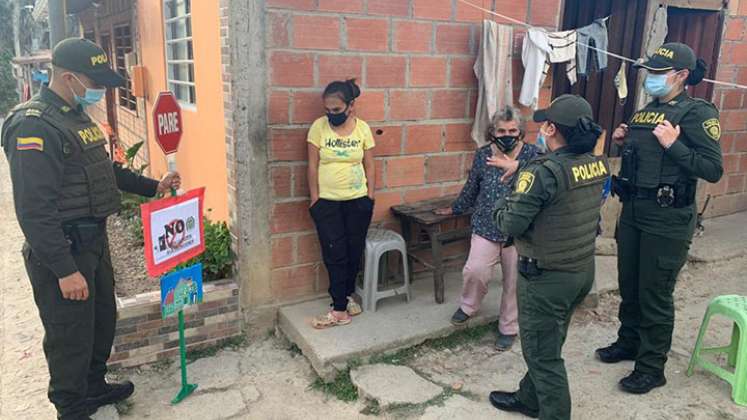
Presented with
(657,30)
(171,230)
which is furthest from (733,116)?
(171,230)

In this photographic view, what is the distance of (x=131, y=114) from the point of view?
27.0 ft

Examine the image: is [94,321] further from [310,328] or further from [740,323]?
[740,323]

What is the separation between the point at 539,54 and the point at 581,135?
7.29 feet

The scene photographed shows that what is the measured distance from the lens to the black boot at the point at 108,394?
3.27m

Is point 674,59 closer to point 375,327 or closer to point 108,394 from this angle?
point 375,327

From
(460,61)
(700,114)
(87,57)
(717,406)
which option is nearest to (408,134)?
(460,61)

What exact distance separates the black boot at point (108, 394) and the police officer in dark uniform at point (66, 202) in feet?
0.37

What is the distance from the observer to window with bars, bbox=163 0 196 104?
17.2 feet

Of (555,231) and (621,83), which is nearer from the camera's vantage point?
(555,231)

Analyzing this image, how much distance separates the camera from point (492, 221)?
367 centimetres

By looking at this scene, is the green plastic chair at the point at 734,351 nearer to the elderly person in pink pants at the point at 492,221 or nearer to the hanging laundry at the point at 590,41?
the elderly person in pink pants at the point at 492,221

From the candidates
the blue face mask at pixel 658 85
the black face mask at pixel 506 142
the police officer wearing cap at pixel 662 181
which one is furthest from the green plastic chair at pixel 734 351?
the black face mask at pixel 506 142

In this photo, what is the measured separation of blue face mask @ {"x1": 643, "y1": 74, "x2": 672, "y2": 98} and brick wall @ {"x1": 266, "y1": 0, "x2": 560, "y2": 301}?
1.62m

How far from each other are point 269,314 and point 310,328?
43 cm
